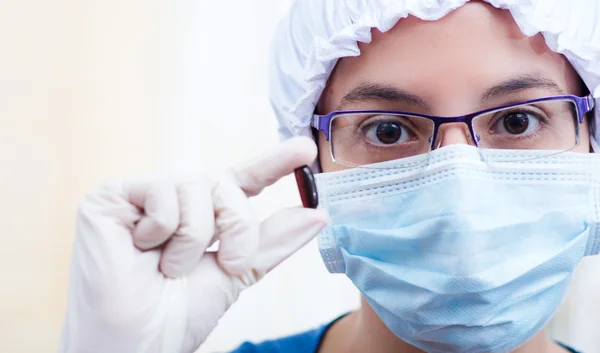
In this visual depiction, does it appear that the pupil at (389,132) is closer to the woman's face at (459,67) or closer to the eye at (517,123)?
the woman's face at (459,67)

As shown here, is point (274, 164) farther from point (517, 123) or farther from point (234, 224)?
point (517, 123)

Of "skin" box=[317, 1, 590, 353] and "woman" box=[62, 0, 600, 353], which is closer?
"woman" box=[62, 0, 600, 353]

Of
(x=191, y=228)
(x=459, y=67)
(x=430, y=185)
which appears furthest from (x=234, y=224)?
(x=459, y=67)

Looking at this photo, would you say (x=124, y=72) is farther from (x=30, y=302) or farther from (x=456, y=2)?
(x=456, y=2)

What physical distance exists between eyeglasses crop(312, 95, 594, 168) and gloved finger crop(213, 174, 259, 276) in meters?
0.39

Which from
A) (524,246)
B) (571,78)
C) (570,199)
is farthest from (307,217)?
(571,78)

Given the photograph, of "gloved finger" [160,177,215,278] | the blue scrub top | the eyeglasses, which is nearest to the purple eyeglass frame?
the eyeglasses

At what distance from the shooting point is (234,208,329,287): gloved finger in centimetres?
95

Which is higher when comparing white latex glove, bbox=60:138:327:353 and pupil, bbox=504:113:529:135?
pupil, bbox=504:113:529:135

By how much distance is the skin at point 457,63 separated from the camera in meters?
1.14

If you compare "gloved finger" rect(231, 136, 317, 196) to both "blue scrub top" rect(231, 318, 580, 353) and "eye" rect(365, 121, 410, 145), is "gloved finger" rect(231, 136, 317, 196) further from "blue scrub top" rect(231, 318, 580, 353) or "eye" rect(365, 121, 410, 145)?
"blue scrub top" rect(231, 318, 580, 353)

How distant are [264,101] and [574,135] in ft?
3.32

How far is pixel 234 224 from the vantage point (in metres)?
0.92

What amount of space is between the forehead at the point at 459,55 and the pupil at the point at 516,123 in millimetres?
87
